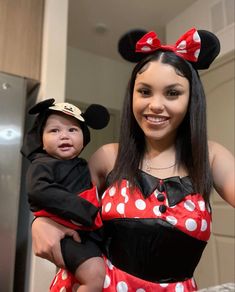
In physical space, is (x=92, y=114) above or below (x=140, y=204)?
above

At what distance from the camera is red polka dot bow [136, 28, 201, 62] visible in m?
0.79

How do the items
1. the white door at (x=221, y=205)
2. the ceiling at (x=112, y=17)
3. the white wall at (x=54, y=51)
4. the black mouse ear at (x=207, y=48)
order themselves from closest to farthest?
1. the black mouse ear at (x=207, y=48)
2. the white wall at (x=54, y=51)
3. the white door at (x=221, y=205)
4. the ceiling at (x=112, y=17)

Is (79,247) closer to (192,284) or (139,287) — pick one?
(139,287)

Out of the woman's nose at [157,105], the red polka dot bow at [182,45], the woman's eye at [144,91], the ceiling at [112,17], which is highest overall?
the ceiling at [112,17]

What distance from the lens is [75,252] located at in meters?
0.73

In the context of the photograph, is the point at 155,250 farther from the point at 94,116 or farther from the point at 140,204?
the point at 94,116

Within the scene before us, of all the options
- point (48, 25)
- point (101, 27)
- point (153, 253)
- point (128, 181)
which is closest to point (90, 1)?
point (101, 27)

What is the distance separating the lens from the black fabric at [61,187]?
→ 0.72m

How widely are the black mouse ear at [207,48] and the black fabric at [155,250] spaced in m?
0.44

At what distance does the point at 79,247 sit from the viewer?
734mm

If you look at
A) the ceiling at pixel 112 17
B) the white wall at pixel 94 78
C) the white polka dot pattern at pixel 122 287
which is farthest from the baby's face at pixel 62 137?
the white wall at pixel 94 78

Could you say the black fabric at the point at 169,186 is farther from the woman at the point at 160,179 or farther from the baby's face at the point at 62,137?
the baby's face at the point at 62,137

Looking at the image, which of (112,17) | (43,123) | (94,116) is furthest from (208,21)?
(43,123)

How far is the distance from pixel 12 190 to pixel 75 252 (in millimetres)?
662
